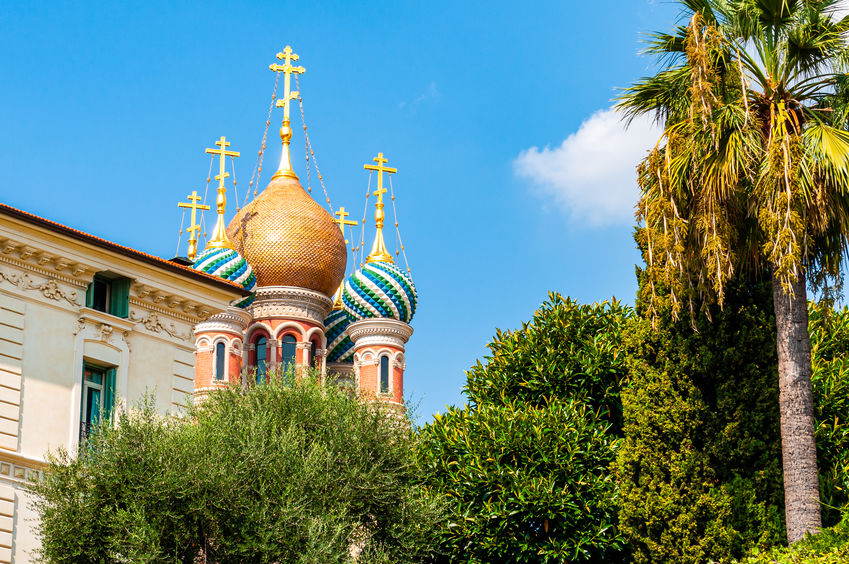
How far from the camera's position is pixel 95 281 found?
73.5 feet

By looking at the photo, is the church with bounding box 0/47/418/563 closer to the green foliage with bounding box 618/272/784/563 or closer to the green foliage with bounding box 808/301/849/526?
the green foliage with bounding box 618/272/784/563

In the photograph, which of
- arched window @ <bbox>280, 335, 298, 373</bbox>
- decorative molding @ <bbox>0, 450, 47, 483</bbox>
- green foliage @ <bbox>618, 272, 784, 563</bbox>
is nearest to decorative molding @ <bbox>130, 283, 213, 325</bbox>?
decorative molding @ <bbox>0, 450, 47, 483</bbox>

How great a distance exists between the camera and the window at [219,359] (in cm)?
4600

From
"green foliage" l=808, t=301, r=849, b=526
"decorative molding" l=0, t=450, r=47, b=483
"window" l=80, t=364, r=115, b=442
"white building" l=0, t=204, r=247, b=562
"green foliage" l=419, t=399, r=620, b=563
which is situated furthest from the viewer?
"green foliage" l=419, t=399, r=620, b=563

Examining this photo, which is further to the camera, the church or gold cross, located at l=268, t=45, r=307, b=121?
gold cross, located at l=268, t=45, r=307, b=121

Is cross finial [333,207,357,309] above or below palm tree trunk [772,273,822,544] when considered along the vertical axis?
above

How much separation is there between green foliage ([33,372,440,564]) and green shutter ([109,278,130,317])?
1875 mm

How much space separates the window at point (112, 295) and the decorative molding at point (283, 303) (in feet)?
84.2

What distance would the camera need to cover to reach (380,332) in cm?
4859

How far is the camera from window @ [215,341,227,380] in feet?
151

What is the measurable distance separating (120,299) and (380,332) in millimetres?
26268

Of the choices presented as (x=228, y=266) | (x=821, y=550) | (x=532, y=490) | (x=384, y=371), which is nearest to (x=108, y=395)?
(x=532, y=490)

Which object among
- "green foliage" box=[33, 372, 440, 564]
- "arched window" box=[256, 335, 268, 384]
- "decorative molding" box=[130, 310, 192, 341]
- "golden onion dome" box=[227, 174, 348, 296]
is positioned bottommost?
"green foliage" box=[33, 372, 440, 564]

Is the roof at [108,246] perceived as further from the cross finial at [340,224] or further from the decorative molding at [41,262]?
the cross finial at [340,224]
